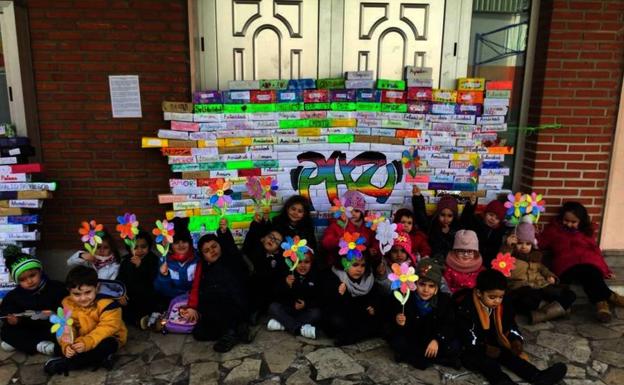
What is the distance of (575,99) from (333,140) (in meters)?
2.37

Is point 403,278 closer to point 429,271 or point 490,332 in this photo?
point 429,271

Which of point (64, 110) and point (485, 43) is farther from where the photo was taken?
point (485, 43)

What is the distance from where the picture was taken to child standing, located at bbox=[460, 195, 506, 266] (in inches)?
185

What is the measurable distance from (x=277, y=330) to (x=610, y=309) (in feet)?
9.81

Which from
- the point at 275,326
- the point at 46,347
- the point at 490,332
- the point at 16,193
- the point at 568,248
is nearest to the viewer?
the point at 490,332

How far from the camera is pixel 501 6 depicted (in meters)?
4.98

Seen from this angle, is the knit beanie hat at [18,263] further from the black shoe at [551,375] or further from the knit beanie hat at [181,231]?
the black shoe at [551,375]

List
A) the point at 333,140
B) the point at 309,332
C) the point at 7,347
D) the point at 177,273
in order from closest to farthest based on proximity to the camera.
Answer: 1. the point at 7,347
2. the point at 309,332
3. the point at 177,273
4. the point at 333,140

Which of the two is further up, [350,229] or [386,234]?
[386,234]

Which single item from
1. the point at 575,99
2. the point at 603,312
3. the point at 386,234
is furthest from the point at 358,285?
the point at 575,99

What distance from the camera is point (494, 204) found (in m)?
4.84

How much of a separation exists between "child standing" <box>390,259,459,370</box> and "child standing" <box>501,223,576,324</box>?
101cm

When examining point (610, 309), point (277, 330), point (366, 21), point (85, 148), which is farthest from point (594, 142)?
point (85, 148)

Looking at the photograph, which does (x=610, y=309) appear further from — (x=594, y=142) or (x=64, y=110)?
(x=64, y=110)
